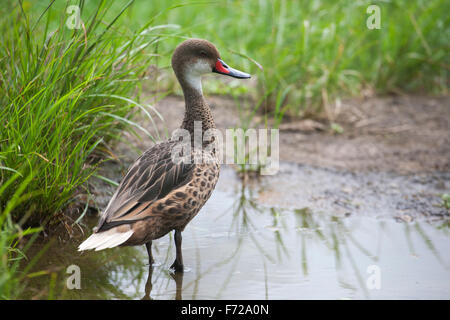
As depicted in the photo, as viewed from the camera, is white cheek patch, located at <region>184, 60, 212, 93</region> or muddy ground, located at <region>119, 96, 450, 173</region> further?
muddy ground, located at <region>119, 96, 450, 173</region>

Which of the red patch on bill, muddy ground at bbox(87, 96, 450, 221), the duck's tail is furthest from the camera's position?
muddy ground at bbox(87, 96, 450, 221)

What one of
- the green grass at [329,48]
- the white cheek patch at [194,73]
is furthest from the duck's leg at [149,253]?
the green grass at [329,48]

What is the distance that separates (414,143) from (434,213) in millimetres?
1424

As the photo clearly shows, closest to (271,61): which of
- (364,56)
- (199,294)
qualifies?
(364,56)

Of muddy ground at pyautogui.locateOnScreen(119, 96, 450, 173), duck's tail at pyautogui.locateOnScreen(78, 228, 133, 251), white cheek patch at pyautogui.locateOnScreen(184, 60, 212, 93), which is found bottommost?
duck's tail at pyautogui.locateOnScreen(78, 228, 133, 251)

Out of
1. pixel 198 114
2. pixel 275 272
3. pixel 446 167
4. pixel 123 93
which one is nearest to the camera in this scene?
pixel 275 272

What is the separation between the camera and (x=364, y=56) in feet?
21.8

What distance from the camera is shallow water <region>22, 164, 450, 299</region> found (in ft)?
10.7

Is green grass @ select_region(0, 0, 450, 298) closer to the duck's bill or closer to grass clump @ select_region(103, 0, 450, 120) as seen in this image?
grass clump @ select_region(103, 0, 450, 120)

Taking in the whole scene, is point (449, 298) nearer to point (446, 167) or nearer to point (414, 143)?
point (446, 167)

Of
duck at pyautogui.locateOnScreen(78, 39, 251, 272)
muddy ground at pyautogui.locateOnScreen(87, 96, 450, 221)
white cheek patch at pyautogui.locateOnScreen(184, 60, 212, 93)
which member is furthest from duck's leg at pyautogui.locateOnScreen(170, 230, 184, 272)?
white cheek patch at pyautogui.locateOnScreen(184, 60, 212, 93)

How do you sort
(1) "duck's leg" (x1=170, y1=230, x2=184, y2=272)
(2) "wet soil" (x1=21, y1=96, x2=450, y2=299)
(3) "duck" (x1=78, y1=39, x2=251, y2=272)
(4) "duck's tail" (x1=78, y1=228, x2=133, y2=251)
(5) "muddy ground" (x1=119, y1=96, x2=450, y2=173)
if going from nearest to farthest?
(4) "duck's tail" (x1=78, y1=228, x2=133, y2=251)
(3) "duck" (x1=78, y1=39, x2=251, y2=272)
(2) "wet soil" (x1=21, y1=96, x2=450, y2=299)
(1) "duck's leg" (x1=170, y1=230, x2=184, y2=272)
(5) "muddy ground" (x1=119, y1=96, x2=450, y2=173)

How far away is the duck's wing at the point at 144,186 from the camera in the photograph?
10.6 ft

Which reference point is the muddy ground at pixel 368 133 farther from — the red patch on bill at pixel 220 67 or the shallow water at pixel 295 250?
the red patch on bill at pixel 220 67
